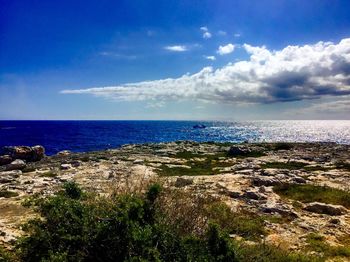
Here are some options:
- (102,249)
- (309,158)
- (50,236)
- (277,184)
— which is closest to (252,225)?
(102,249)

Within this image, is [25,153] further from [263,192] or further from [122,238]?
[122,238]

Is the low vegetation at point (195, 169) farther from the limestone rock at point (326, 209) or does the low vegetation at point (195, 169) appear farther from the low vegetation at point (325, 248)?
the low vegetation at point (325, 248)

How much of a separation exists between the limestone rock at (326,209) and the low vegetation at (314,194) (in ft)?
5.32

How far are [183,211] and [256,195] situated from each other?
497 inches

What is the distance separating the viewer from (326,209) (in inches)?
837

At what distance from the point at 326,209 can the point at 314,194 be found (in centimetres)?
351

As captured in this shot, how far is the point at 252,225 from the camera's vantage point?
53.2 feet

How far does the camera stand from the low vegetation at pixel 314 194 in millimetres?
23344

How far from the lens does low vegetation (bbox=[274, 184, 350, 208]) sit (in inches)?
919

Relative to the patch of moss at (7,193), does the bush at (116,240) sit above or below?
above

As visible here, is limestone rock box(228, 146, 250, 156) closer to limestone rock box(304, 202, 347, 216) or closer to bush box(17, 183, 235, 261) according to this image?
limestone rock box(304, 202, 347, 216)

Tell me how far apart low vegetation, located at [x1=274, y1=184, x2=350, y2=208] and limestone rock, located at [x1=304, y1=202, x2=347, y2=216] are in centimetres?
162

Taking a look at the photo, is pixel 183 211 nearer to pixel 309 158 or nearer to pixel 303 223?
pixel 303 223

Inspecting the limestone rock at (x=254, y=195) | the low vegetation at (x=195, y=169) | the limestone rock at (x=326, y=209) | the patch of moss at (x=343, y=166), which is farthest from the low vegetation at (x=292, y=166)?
the limestone rock at (x=326, y=209)
